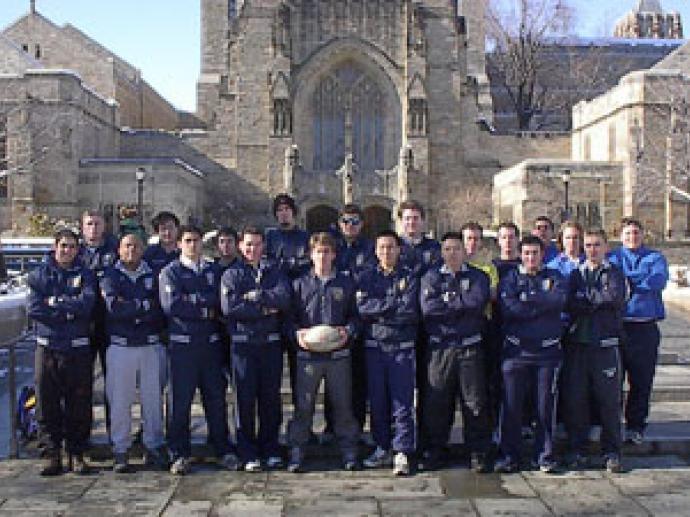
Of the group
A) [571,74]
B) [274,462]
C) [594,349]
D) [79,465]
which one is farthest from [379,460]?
[571,74]

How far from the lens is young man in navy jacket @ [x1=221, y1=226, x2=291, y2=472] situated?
7266 millimetres

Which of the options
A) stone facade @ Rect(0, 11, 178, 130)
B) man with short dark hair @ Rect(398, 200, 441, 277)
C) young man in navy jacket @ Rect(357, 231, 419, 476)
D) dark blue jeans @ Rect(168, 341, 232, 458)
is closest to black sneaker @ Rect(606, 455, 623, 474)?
young man in navy jacket @ Rect(357, 231, 419, 476)

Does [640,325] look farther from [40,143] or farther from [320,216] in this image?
[320,216]

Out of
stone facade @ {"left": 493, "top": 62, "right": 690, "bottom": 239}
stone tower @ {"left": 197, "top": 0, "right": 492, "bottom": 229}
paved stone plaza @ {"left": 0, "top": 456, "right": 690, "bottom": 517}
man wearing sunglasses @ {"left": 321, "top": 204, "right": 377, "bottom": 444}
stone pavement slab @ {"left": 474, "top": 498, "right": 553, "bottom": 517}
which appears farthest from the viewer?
stone tower @ {"left": 197, "top": 0, "right": 492, "bottom": 229}

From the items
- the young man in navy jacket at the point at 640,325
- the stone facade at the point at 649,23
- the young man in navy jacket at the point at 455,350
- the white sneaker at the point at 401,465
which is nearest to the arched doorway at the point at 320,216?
the young man in navy jacket at the point at 640,325

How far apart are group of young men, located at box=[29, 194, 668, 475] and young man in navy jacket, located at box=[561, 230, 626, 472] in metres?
0.01

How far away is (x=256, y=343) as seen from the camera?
734 cm

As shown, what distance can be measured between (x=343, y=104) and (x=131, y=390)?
35.2m

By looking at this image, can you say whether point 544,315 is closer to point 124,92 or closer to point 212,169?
point 212,169

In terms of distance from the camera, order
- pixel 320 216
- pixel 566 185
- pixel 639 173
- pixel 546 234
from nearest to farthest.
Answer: pixel 546 234 < pixel 566 185 < pixel 639 173 < pixel 320 216

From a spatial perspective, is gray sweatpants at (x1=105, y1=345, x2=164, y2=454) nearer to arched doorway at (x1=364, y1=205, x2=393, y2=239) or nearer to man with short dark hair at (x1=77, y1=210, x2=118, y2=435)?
man with short dark hair at (x1=77, y1=210, x2=118, y2=435)

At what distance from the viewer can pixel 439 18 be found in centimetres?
4131

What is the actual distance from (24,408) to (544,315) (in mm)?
4592

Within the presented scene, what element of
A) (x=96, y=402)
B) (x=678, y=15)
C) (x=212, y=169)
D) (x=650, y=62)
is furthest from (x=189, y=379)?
(x=678, y=15)
